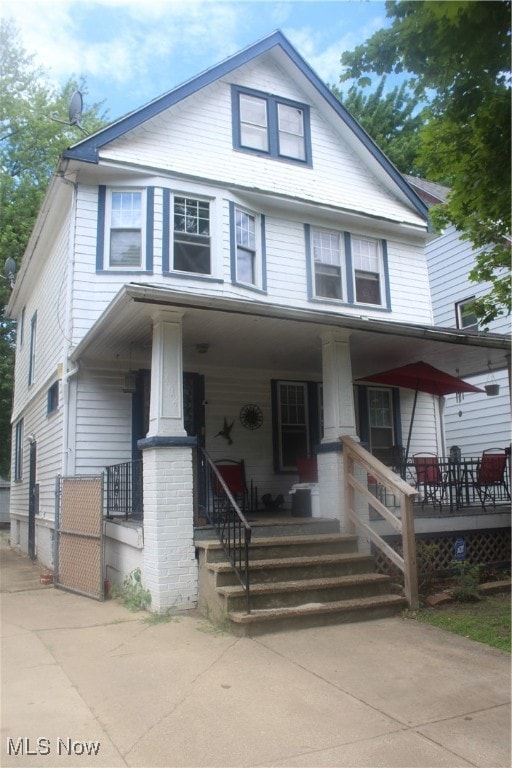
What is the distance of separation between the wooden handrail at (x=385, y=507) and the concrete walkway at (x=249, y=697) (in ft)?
1.90

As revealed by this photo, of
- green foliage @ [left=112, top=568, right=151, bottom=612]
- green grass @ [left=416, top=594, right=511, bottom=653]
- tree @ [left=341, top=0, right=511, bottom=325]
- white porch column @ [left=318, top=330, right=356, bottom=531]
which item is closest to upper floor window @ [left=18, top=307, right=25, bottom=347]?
green foliage @ [left=112, top=568, right=151, bottom=612]

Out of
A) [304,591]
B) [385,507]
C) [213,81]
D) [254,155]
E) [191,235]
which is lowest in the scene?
[304,591]

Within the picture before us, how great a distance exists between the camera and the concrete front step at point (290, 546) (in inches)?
261

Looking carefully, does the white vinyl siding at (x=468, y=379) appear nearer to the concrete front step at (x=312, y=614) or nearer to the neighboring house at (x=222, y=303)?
the neighboring house at (x=222, y=303)

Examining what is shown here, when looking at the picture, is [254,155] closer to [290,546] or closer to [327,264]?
[327,264]

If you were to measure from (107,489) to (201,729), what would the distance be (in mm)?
5556

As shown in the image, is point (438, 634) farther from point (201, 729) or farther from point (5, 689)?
point (5, 689)

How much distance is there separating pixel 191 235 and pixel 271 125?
3.34 meters

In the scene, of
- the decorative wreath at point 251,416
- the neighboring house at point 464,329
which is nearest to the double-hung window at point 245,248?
the decorative wreath at point 251,416

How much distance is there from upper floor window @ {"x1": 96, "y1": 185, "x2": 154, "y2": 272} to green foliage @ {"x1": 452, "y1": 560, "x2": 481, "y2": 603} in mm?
6393

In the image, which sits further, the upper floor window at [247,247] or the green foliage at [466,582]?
the upper floor window at [247,247]

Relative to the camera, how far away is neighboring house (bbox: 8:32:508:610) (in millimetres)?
7254

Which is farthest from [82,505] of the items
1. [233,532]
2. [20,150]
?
[20,150]

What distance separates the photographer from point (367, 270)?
40.8 ft
